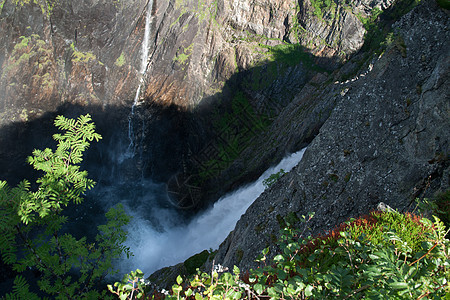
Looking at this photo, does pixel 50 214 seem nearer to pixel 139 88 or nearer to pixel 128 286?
pixel 128 286

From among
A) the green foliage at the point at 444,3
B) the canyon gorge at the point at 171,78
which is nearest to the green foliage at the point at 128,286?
the green foliage at the point at 444,3

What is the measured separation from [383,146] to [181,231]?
78.1 ft

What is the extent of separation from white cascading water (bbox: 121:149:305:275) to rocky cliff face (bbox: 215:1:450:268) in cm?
747

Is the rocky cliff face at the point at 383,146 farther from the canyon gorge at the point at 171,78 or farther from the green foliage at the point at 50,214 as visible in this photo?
the canyon gorge at the point at 171,78

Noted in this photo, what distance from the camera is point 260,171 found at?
21.5 m

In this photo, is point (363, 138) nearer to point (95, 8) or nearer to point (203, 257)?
point (203, 257)

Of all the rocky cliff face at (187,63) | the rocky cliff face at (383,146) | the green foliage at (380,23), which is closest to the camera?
the rocky cliff face at (383,146)

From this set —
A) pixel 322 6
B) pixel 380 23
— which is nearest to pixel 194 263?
pixel 380 23

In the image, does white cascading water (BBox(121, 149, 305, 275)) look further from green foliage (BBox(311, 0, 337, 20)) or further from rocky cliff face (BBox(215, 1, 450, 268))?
green foliage (BBox(311, 0, 337, 20))

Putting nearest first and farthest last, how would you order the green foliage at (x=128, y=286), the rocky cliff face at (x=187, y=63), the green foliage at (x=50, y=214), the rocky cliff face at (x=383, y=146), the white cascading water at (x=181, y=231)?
the green foliage at (x=128, y=286), the green foliage at (x=50, y=214), the rocky cliff face at (x=383, y=146), the white cascading water at (x=181, y=231), the rocky cliff face at (x=187, y=63)

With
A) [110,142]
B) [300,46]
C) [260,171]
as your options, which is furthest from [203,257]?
[300,46]

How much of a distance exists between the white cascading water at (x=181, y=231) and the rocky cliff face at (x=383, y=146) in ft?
24.5

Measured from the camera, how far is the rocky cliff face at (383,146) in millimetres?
6773

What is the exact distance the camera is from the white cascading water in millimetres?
20359
